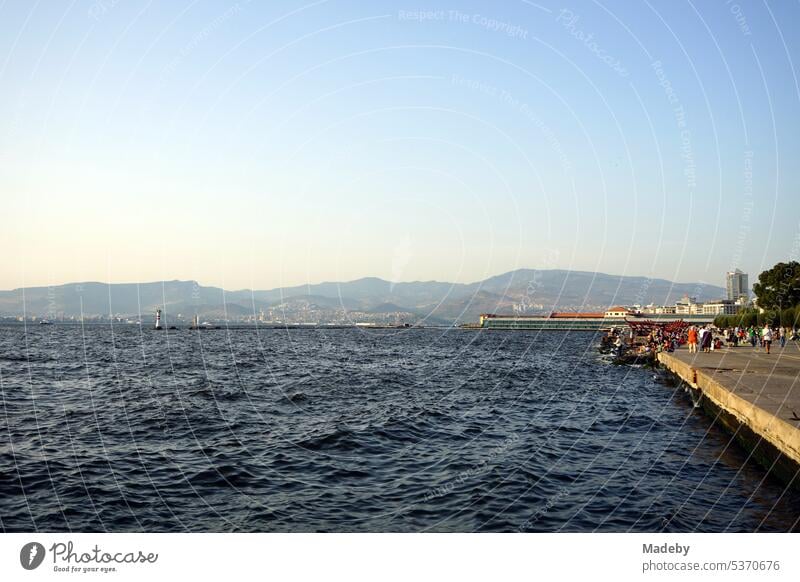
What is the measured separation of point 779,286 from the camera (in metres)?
81.2

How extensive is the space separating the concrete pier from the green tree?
5728cm

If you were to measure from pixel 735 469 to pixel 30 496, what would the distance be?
52.7 ft

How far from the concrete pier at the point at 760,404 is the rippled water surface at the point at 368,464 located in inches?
21.4

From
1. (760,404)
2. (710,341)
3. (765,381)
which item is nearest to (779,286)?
(710,341)

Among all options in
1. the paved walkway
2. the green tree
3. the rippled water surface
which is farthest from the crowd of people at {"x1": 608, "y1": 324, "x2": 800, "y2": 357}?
the rippled water surface

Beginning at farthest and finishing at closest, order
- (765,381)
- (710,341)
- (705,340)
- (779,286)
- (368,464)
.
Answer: (779,286)
(710,341)
(705,340)
(765,381)
(368,464)

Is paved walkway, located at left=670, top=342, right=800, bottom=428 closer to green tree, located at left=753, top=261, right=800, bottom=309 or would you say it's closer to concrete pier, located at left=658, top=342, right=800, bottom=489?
concrete pier, located at left=658, top=342, right=800, bottom=489

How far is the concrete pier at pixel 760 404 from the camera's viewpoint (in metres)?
13.4

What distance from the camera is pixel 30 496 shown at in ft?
Answer: 40.5

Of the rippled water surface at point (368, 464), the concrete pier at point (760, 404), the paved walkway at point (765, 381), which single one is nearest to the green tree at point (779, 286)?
the paved walkway at point (765, 381)

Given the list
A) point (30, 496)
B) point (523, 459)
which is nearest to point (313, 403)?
point (523, 459)

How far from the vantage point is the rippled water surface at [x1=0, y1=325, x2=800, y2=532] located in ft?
37.8

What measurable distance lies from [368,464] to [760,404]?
1016cm

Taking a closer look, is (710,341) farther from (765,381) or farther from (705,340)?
(765,381)
